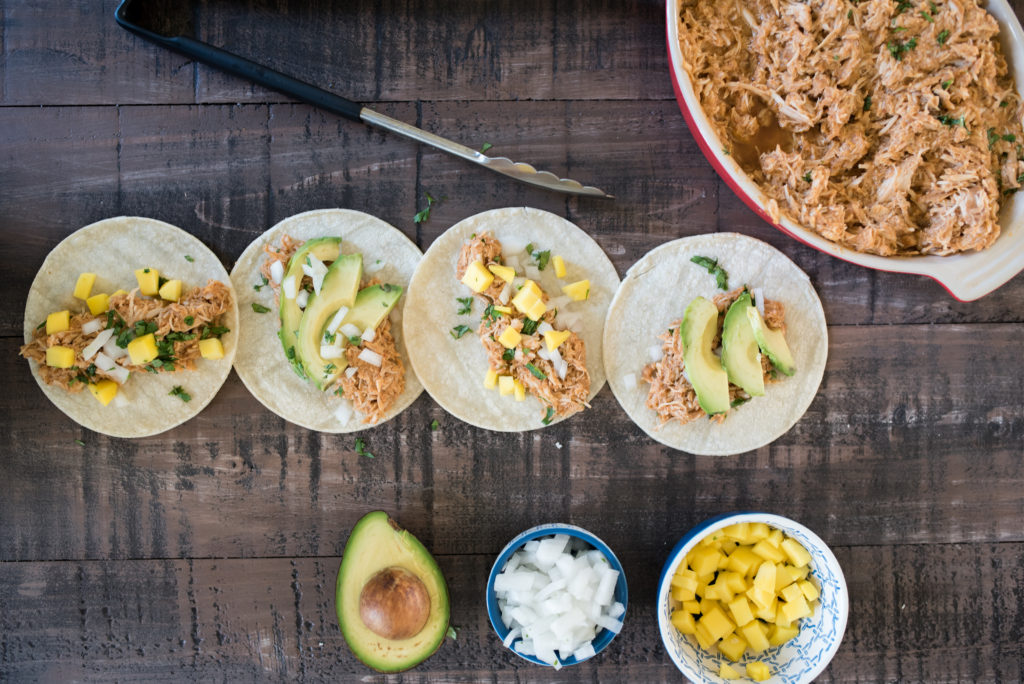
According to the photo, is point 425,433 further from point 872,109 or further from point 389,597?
point 872,109

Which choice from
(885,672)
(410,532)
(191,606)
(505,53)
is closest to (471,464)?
(410,532)

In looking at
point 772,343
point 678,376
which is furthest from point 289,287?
point 772,343

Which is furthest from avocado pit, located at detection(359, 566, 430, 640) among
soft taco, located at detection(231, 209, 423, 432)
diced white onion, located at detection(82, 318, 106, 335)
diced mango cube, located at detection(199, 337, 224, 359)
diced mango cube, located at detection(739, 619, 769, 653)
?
diced white onion, located at detection(82, 318, 106, 335)

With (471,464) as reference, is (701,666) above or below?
below

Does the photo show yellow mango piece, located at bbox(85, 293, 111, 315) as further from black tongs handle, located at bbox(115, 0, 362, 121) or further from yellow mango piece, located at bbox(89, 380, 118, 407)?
black tongs handle, located at bbox(115, 0, 362, 121)

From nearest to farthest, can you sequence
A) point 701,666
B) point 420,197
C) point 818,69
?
point 818,69 → point 701,666 → point 420,197

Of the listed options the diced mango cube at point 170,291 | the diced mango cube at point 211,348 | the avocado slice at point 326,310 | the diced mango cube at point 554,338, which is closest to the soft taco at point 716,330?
the diced mango cube at point 554,338

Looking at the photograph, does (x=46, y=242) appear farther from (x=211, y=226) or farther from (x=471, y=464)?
(x=471, y=464)
